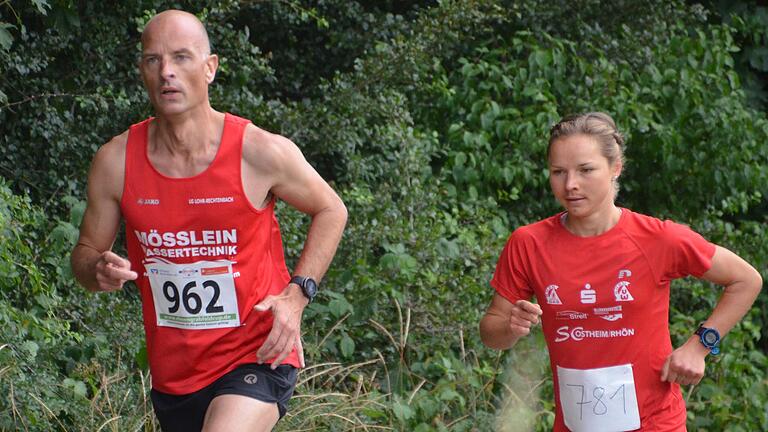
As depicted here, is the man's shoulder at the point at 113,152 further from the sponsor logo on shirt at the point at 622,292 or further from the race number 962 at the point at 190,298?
the sponsor logo on shirt at the point at 622,292

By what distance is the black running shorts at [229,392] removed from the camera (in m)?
3.99

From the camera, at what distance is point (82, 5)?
7.20 m

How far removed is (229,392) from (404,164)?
3.78 meters

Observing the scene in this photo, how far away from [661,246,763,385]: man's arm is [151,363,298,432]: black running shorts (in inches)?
49.2

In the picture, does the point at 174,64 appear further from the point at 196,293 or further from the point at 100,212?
the point at 196,293

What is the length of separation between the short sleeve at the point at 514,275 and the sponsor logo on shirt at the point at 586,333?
19 centimetres

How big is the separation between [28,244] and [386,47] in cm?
273

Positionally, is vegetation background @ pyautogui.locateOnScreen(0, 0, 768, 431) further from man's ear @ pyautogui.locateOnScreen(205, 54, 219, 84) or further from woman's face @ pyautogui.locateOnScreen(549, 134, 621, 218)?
woman's face @ pyautogui.locateOnScreen(549, 134, 621, 218)

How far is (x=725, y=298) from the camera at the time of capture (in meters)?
4.21

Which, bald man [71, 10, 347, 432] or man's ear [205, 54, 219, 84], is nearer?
bald man [71, 10, 347, 432]

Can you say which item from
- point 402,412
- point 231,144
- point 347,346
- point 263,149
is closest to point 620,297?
point 263,149

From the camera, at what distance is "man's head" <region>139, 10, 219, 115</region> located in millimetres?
4047

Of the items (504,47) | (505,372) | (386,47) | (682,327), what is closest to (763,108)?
(504,47)

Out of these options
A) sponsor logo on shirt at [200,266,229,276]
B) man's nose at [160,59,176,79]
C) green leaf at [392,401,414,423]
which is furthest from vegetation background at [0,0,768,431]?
man's nose at [160,59,176,79]
